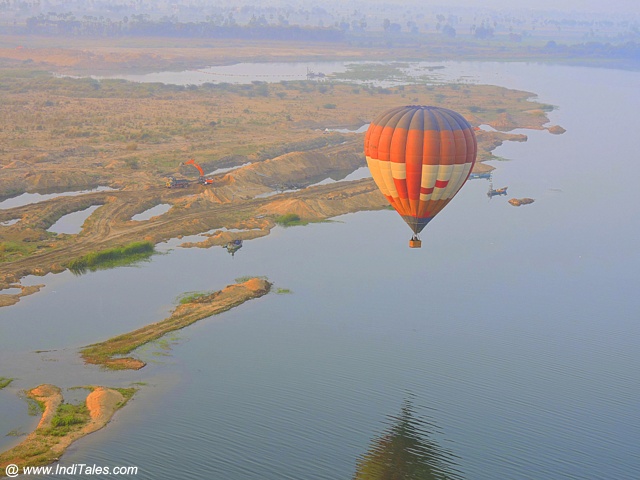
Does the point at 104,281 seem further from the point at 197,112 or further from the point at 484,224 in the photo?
the point at 197,112

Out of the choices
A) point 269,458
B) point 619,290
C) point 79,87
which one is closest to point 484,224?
point 619,290

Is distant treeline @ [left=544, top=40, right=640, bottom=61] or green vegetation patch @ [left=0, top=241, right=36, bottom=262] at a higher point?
green vegetation patch @ [left=0, top=241, right=36, bottom=262]

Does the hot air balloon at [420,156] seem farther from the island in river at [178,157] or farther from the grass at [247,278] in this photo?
the island in river at [178,157]

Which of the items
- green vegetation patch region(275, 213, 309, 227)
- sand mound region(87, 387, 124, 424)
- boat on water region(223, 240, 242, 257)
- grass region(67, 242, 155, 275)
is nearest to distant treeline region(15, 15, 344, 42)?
green vegetation patch region(275, 213, 309, 227)

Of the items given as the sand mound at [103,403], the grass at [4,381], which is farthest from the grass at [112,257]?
the sand mound at [103,403]

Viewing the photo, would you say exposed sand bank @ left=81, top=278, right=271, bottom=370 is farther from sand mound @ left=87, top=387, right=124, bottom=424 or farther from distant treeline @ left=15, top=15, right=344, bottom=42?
distant treeline @ left=15, top=15, right=344, bottom=42

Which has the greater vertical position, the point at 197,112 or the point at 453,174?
the point at 453,174

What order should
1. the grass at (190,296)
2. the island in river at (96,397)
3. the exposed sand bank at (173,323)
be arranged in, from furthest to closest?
the grass at (190,296) < the exposed sand bank at (173,323) < the island in river at (96,397)
